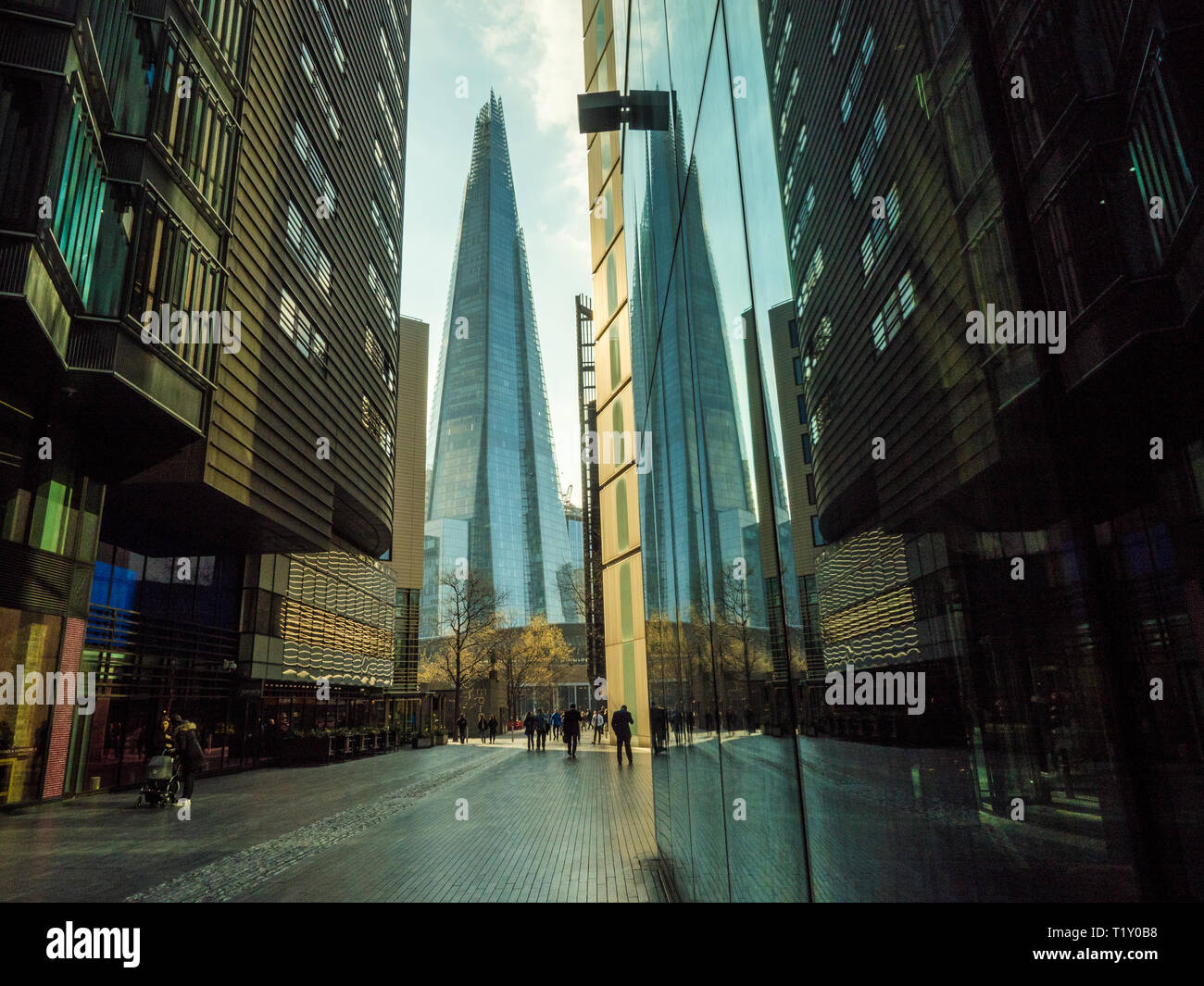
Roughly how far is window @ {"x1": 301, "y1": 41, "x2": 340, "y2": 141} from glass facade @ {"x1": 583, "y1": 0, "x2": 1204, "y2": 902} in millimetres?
23678

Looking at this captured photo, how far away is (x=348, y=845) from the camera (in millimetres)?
9930

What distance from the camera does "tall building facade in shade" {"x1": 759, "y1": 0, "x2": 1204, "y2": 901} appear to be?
0.95 meters

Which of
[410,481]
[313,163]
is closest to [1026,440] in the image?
[313,163]

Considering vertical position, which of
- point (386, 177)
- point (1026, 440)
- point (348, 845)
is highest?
point (386, 177)

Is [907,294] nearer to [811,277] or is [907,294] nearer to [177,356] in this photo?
[811,277]

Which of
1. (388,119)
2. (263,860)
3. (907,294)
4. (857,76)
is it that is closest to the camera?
(907,294)

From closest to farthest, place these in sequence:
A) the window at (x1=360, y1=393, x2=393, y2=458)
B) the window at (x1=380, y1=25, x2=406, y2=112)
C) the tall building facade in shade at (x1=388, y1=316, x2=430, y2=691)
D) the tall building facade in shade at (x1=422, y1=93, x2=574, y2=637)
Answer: the window at (x1=360, y1=393, x2=393, y2=458), the window at (x1=380, y1=25, x2=406, y2=112), the tall building facade in shade at (x1=388, y1=316, x2=430, y2=691), the tall building facade in shade at (x1=422, y1=93, x2=574, y2=637)

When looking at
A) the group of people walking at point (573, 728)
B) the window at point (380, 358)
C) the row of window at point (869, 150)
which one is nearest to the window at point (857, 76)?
the row of window at point (869, 150)

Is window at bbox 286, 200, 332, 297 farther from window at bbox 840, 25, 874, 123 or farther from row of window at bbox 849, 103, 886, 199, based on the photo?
row of window at bbox 849, 103, 886, 199

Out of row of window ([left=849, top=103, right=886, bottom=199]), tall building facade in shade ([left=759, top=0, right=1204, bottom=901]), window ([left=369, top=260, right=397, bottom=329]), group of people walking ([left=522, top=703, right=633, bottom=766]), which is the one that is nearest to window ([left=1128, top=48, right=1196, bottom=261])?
tall building facade in shade ([left=759, top=0, right=1204, bottom=901])

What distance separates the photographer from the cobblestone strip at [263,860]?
7.18 metres

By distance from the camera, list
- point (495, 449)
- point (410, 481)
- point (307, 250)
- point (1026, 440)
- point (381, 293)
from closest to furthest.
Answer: point (1026, 440) → point (307, 250) → point (381, 293) → point (410, 481) → point (495, 449)

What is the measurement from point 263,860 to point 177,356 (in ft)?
33.1
